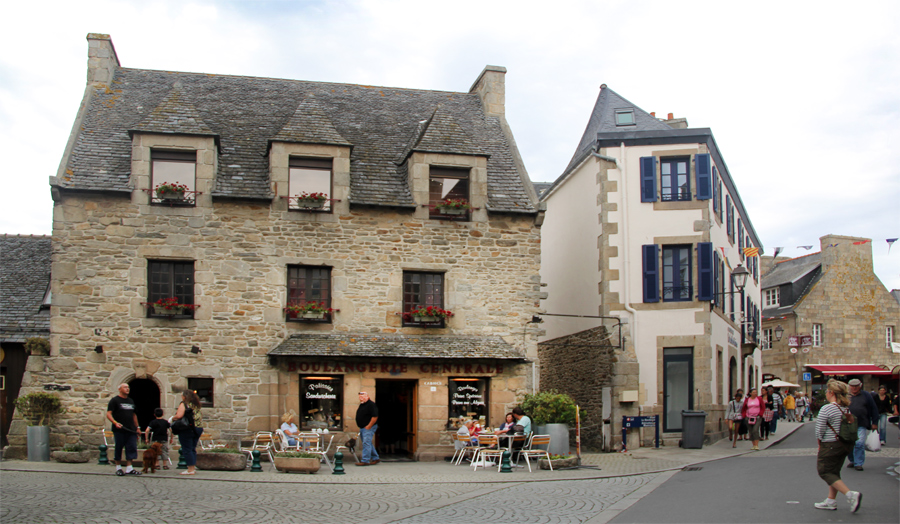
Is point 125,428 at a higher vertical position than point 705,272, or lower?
lower

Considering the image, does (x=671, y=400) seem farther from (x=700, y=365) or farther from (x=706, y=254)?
(x=706, y=254)

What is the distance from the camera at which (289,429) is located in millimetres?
16109

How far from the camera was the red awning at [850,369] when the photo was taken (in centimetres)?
3853

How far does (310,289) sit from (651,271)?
857cm

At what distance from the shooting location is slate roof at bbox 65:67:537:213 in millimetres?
18234

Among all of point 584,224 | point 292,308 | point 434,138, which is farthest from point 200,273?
point 584,224

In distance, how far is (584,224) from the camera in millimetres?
23000

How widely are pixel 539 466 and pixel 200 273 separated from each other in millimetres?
8138

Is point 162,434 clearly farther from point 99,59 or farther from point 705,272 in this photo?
point 705,272

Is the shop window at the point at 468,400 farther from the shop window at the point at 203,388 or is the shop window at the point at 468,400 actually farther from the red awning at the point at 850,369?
the red awning at the point at 850,369

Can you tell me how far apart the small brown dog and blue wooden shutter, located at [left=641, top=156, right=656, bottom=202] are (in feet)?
43.4

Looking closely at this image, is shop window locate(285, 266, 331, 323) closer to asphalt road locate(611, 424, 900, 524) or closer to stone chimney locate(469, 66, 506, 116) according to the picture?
stone chimney locate(469, 66, 506, 116)

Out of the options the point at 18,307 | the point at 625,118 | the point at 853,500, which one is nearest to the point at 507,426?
the point at 853,500

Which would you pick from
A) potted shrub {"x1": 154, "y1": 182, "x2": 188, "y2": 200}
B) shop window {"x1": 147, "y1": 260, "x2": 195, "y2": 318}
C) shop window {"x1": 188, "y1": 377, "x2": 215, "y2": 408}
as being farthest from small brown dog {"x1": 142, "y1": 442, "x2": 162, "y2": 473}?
potted shrub {"x1": 154, "y1": 182, "x2": 188, "y2": 200}
